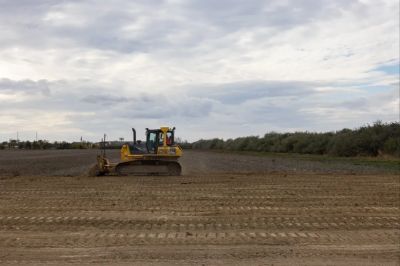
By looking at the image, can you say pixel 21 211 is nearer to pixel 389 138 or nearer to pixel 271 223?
pixel 271 223

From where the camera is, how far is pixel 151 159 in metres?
25.3

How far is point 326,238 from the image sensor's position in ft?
31.0

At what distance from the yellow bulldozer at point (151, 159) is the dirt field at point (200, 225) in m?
6.65

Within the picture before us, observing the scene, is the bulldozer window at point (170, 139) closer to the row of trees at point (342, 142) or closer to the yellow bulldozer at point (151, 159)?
the yellow bulldozer at point (151, 159)

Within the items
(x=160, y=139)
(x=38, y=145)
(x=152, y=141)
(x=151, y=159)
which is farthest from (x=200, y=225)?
(x=38, y=145)

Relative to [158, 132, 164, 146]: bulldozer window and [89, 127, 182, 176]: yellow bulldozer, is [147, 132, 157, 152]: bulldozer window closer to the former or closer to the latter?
[89, 127, 182, 176]: yellow bulldozer

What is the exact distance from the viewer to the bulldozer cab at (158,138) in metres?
25.5

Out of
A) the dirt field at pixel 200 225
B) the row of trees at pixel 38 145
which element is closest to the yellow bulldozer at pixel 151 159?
the dirt field at pixel 200 225

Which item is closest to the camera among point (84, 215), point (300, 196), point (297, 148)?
point (84, 215)

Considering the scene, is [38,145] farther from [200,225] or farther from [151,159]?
[200,225]

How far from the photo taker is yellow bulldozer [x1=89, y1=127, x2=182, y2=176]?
82.6 ft

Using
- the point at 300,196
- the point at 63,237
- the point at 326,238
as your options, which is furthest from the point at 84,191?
the point at 326,238

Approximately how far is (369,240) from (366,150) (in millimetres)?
43536

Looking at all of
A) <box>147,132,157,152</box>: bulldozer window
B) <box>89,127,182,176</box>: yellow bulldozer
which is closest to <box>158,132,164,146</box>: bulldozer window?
<box>89,127,182,176</box>: yellow bulldozer
